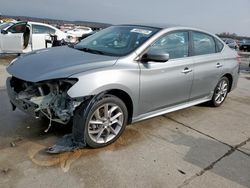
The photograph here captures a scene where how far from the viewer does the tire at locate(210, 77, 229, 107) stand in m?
5.47

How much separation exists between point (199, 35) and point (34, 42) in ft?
25.5

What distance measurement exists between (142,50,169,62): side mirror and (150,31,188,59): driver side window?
0.63 ft

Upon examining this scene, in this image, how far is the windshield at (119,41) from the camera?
3896 mm

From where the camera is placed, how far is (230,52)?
18.6 feet

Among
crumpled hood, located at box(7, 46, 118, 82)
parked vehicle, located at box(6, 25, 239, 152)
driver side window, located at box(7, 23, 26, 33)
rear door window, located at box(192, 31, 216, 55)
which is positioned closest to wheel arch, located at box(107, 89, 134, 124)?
parked vehicle, located at box(6, 25, 239, 152)

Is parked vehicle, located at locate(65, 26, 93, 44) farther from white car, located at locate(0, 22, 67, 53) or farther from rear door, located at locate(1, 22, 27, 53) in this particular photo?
rear door, located at locate(1, 22, 27, 53)

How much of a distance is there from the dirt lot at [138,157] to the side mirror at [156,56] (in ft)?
3.72

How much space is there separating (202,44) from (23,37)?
309 inches

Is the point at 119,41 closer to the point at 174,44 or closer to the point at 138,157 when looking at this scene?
the point at 174,44

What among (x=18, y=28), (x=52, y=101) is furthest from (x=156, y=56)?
(x=18, y=28)

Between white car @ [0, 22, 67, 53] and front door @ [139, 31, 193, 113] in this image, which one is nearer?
front door @ [139, 31, 193, 113]

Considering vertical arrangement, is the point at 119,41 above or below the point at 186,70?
above

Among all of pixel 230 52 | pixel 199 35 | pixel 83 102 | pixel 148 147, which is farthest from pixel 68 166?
pixel 230 52

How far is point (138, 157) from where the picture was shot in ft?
11.2
